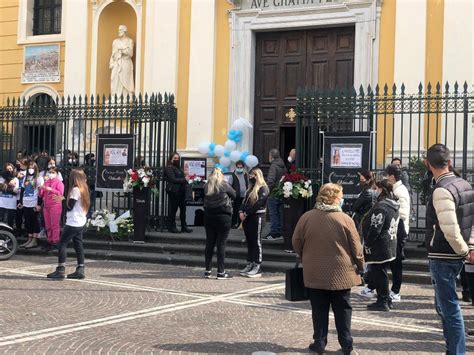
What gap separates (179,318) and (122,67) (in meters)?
12.3

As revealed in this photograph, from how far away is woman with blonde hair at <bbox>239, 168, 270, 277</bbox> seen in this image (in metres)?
10.9

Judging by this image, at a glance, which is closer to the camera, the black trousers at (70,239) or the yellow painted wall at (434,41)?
the black trousers at (70,239)

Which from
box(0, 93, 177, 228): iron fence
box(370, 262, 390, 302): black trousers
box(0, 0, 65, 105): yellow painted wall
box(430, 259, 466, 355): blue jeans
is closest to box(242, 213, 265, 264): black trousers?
box(370, 262, 390, 302): black trousers

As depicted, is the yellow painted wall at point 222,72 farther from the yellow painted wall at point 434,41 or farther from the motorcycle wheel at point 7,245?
the motorcycle wheel at point 7,245

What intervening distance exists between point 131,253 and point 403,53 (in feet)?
24.8

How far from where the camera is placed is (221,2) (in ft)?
59.3

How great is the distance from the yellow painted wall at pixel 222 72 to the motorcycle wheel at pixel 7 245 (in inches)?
260

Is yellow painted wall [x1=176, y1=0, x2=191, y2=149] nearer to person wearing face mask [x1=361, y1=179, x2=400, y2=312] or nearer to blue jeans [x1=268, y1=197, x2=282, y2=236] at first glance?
blue jeans [x1=268, y1=197, x2=282, y2=236]

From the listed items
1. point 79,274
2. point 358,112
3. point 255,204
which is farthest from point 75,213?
point 358,112

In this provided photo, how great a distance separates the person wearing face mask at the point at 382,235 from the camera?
8188 millimetres

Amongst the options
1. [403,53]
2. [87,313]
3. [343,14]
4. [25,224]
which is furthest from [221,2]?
[87,313]

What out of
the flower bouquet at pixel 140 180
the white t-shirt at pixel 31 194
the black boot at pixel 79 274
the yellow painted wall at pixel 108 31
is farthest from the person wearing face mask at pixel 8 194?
A: the yellow painted wall at pixel 108 31

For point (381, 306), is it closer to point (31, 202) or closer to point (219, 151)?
point (31, 202)

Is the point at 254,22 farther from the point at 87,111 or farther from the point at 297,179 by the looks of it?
the point at 297,179
